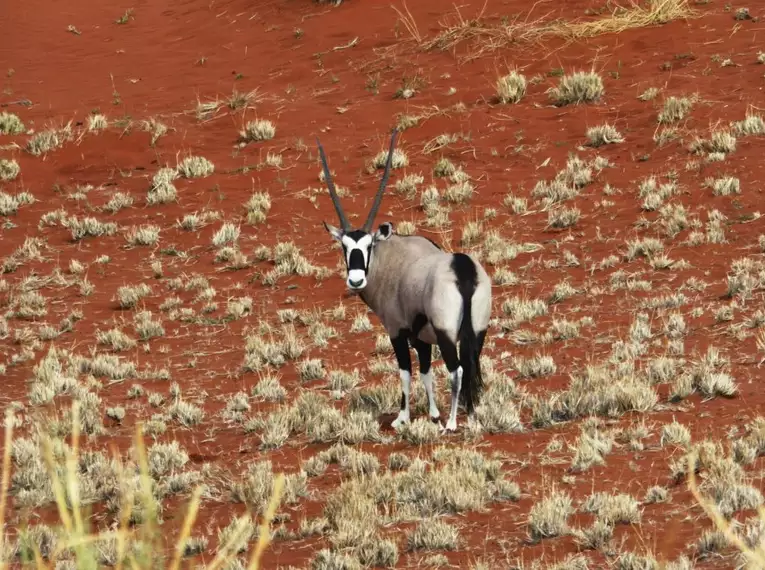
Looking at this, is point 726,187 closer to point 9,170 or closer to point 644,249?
point 644,249

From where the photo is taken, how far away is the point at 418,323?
9.36 m

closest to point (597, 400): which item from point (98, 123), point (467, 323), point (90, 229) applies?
point (467, 323)

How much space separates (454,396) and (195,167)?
12231 millimetres

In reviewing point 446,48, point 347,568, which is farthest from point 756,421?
point 446,48

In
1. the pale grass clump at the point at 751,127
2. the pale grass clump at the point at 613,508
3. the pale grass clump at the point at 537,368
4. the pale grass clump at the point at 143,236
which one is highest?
the pale grass clump at the point at 751,127

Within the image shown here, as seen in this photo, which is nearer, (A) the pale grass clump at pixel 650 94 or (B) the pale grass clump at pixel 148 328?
(B) the pale grass clump at pixel 148 328

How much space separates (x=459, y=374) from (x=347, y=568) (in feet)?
9.32

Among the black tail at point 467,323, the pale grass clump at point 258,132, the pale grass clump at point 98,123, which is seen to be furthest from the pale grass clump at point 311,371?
the pale grass clump at point 98,123

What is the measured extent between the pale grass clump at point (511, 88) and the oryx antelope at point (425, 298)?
1160 cm

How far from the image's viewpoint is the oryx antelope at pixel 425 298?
8.93 m

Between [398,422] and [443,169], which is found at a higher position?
[443,169]

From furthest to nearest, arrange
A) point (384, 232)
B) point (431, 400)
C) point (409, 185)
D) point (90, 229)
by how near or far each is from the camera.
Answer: point (409, 185)
point (90, 229)
point (384, 232)
point (431, 400)

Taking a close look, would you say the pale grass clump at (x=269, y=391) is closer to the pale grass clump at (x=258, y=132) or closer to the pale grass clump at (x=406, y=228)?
the pale grass clump at (x=406, y=228)

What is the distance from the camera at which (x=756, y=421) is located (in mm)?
8422
